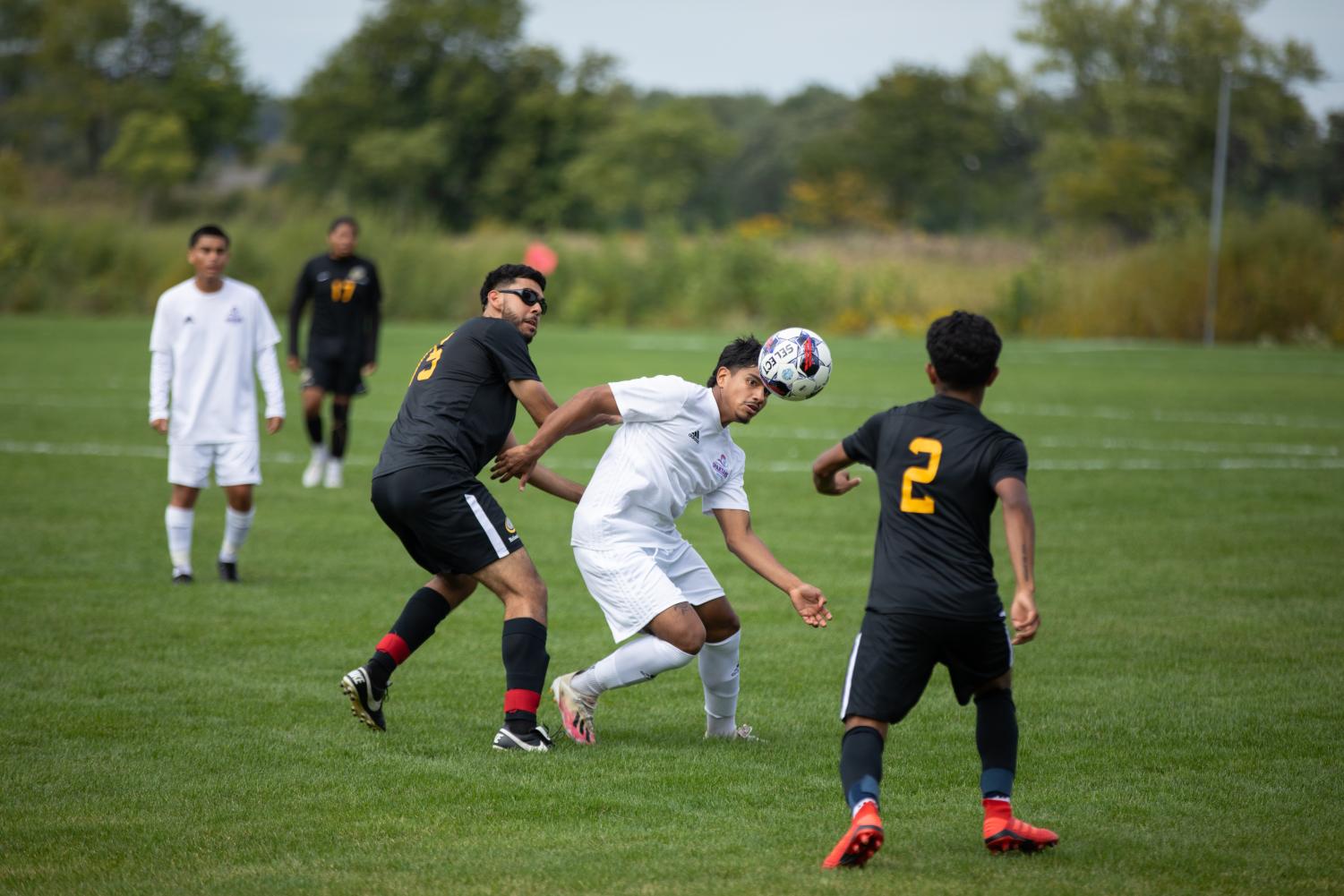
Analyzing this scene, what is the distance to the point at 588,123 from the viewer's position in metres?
82.9

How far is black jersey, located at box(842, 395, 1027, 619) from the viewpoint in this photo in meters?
4.71

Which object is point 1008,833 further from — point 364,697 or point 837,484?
point 364,697

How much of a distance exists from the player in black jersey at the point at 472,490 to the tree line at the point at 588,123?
68.9 meters

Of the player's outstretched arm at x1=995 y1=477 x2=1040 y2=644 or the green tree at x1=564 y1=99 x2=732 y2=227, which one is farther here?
the green tree at x1=564 y1=99 x2=732 y2=227

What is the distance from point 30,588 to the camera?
952 centimetres

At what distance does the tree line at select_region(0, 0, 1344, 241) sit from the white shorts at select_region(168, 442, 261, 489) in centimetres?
6568

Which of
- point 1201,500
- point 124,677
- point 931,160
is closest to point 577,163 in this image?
point 931,160

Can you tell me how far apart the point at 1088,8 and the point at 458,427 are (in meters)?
78.5

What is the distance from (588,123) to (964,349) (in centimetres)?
8030

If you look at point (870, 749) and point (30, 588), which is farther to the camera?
point (30, 588)

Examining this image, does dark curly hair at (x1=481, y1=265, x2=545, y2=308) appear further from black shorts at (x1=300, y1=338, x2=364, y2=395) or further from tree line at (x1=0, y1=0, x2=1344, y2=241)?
tree line at (x1=0, y1=0, x2=1344, y2=241)

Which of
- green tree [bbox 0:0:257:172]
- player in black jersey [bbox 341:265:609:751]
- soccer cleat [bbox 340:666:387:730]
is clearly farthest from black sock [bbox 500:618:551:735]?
green tree [bbox 0:0:257:172]

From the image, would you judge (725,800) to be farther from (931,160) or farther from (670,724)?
(931,160)

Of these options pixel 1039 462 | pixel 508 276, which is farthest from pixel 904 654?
pixel 1039 462
